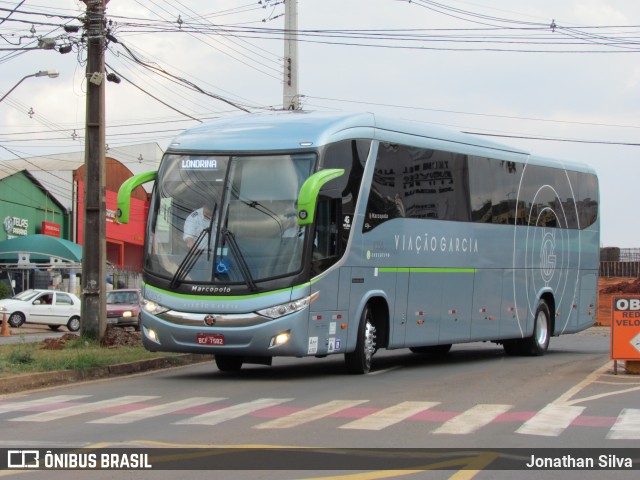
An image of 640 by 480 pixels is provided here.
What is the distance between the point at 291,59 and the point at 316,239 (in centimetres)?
1728

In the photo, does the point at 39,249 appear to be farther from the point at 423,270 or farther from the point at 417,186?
the point at 417,186

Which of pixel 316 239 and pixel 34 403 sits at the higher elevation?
pixel 316 239

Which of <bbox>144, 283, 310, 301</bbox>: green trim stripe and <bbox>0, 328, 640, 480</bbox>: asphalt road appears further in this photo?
<bbox>144, 283, 310, 301</bbox>: green trim stripe

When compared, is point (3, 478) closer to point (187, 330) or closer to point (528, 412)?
point (528, 412)

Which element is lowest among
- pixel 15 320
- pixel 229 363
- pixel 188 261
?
pixel 15 320

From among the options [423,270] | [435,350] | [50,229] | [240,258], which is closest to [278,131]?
[240,258]

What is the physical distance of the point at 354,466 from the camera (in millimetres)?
8055

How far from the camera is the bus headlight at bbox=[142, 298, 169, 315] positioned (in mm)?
15203

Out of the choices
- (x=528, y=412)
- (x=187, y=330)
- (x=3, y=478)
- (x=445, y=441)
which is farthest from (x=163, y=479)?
(x=187, y=330)

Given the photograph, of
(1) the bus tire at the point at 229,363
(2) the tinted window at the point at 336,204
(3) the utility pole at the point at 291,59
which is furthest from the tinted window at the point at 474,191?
(3) the utility pole at the point at 291,59

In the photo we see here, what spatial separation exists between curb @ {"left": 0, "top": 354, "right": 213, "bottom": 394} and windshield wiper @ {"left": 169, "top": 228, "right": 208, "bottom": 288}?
2109 millimetres

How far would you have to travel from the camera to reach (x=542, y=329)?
22359mm

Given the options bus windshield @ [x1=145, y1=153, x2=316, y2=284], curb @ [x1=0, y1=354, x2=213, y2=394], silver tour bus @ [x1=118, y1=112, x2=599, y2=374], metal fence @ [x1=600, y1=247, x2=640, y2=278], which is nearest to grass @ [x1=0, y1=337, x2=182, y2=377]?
curb @ [x1=0, y1=354, x2=213, y2=394]

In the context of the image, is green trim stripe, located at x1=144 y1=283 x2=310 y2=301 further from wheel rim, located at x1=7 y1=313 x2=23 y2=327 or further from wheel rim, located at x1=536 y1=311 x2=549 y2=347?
wheel rim, located at x1=7 y1=313 x2=23 y2=327
